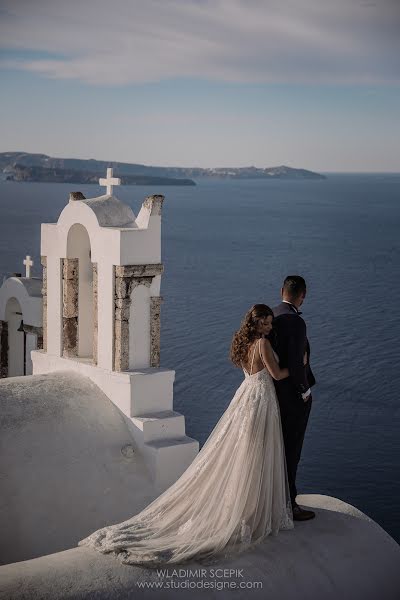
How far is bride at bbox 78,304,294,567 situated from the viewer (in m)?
7.97

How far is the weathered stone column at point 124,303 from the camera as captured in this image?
448 inches

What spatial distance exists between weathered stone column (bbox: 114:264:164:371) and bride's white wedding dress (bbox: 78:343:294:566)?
10.4 ft

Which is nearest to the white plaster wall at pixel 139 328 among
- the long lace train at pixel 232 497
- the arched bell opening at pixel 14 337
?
the long lace train at pixel 232 497

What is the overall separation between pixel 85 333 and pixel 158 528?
4.73m

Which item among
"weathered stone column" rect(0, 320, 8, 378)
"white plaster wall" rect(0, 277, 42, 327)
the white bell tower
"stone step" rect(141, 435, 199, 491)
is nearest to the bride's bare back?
"stone step" rect(141, 435, 199, 491)

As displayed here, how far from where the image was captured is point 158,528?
8.20 metres

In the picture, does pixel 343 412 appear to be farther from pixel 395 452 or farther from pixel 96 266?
pixel 96 266

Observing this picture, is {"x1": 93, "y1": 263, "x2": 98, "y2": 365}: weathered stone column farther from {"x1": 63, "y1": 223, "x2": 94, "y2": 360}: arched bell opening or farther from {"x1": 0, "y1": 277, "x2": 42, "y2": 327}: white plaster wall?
{"x1": 0, "y1": 277, "x2": 42, "y2": 327}: white plaster wall

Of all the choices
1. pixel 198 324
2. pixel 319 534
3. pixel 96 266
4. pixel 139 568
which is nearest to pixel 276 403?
pixel 319 534

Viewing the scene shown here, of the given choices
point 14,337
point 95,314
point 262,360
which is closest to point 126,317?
point 95,314

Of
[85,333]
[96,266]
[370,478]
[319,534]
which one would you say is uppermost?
[96,266]

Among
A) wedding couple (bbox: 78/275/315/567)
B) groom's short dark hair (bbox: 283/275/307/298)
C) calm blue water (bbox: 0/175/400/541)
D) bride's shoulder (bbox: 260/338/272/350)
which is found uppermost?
groom's short dark hair (bbox: 283/275/307/298)

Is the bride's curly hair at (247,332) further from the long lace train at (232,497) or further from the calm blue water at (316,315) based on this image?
the calm blue water at (316,315)

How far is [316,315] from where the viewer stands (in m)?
48.4
